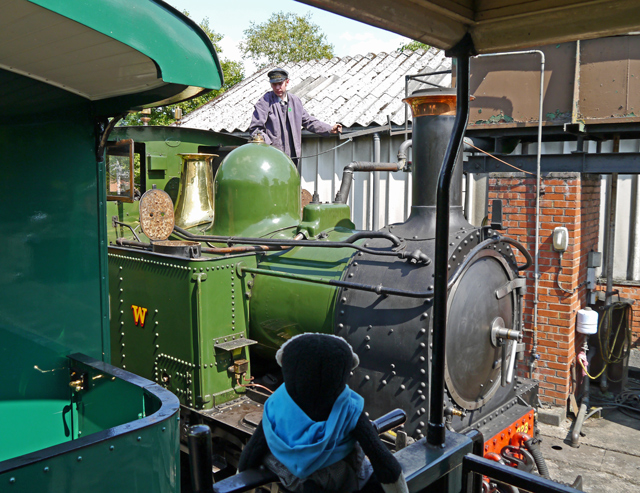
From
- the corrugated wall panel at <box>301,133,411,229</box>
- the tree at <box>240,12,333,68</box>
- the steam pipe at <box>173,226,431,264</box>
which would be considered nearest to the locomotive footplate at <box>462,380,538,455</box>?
the steam pipe at <box>173,226,431,264</box>

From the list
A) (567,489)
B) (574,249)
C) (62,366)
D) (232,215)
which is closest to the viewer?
(567,489)

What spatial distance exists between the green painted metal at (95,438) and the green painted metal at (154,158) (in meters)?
2.76

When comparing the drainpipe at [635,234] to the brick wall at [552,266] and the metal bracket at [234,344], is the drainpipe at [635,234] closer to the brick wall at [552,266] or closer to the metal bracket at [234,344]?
the brick wall at [552,266]

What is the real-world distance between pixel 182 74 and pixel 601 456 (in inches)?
177

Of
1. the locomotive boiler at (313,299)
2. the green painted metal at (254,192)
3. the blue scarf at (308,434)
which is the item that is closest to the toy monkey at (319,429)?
the blue scarf at (308,434)

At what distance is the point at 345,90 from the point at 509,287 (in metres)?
6.92

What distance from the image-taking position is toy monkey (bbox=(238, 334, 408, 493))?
145 centimetres

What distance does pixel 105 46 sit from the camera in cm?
180

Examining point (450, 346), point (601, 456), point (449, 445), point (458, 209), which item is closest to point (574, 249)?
point (601, 456)

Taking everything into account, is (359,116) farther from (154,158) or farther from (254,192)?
(254,192)

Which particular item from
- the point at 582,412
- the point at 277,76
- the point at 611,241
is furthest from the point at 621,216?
the point at 277,76

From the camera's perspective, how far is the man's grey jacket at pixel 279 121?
18.3 feet

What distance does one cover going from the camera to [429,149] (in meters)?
3.49

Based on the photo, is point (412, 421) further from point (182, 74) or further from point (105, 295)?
point (182, 74)
